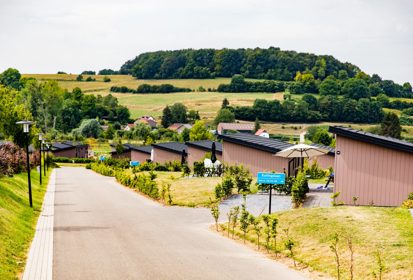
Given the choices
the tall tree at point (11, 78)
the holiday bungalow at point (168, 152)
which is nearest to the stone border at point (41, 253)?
the holiday bungalow at point (168, 152)

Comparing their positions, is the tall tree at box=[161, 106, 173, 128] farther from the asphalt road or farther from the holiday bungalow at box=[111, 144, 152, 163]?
the asphalt road

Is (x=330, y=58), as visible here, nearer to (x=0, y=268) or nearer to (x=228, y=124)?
(x=228, y=124)

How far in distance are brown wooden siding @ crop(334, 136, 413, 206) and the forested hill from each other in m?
148

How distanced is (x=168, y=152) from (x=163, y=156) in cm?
118

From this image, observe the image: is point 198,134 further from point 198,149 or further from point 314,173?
point 314,173

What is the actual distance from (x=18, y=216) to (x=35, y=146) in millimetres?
52737

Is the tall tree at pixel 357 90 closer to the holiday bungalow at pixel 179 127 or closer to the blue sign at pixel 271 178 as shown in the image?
the holiday bungalow at pixel 179 127

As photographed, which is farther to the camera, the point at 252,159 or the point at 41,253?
the point at 252,159

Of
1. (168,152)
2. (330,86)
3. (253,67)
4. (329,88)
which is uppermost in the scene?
(253,67)

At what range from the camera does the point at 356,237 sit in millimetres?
14969

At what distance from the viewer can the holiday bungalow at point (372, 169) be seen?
835 inches

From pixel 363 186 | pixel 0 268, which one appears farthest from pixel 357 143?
pixel 0 268

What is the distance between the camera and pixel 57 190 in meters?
37.5

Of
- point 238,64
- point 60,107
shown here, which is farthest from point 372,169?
point 238,64
